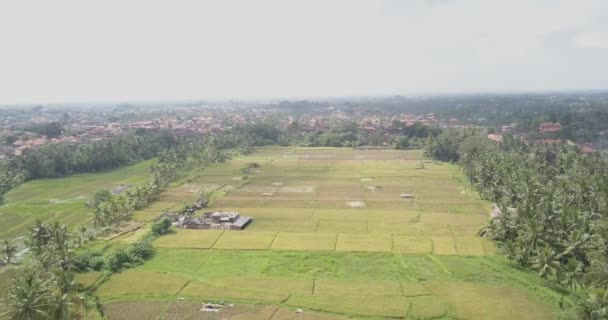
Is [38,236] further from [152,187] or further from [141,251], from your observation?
[152,187]

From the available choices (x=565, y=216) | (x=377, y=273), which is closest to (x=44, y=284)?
(x=377, y=273)

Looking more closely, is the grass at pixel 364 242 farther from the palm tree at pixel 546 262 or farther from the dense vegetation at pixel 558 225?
the palm tree at pixel 546 262

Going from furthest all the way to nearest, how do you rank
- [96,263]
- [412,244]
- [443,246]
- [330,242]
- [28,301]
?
1. [330,242]
2. [412,244]
3. [443,246]
4. [96,263]
5. [28,301]

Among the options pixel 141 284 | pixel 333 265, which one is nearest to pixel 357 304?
pixel 333 265

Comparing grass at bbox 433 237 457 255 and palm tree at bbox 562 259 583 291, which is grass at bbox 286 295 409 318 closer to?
grass at bbox 433 237 457 255

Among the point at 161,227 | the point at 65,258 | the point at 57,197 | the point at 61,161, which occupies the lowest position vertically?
the point at 57,197

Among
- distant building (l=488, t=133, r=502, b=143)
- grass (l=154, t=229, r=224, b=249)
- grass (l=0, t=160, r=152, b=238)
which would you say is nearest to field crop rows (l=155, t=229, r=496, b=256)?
grass (l=154, t=229, r=224, b=249)
